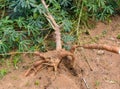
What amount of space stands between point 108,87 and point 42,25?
3.29ft

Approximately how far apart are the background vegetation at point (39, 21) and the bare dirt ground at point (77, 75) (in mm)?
179

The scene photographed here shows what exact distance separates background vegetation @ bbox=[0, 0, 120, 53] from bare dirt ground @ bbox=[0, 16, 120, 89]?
18 cm

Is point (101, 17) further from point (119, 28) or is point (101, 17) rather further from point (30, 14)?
point (30, 14)

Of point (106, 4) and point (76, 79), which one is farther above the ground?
point (106, 4)

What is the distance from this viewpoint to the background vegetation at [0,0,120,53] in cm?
315

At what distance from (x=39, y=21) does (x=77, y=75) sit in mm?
730

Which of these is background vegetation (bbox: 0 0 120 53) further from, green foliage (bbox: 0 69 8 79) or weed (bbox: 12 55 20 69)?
green foliage (bbox: 0 69 8 79)

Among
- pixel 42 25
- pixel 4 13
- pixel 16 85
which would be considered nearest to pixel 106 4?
pixel 42 25

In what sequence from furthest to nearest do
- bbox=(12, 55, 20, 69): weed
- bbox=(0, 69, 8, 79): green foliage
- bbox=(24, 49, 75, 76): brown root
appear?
bbox=(12, 55, 20, 69): weed < bbox=(0, 69, 8, 79): green foliage < bbox=(24, 49, 75, 76): brown root

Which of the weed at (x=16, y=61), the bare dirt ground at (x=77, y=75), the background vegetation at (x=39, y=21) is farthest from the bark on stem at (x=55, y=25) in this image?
the weed at (x=16, y=61)

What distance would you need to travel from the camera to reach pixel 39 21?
3248 millimetres

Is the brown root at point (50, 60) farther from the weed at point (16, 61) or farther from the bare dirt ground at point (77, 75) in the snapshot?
the weed at point (16, 61)

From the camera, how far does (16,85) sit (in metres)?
2.82

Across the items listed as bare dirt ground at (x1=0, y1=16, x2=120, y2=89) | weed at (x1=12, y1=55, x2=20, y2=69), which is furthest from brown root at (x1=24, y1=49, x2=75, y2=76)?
weed at (x1=12, y1=55, x2=20, y2=69)
